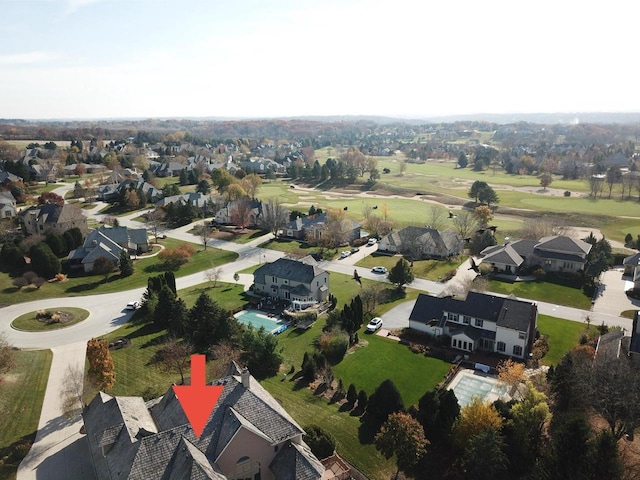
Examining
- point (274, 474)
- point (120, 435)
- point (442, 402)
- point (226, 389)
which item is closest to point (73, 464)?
point (120, 435)

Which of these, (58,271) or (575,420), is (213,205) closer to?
(58,271)

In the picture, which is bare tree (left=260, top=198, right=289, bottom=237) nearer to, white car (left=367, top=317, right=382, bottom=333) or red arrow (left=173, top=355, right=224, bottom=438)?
white car (left=367, top=317, right=382, bottom=333)

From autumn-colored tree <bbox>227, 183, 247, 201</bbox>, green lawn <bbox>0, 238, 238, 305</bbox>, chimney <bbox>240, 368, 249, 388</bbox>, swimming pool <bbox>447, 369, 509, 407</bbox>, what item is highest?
autumn-colored tree <bbox>227, 183, 247, 201</bbox>

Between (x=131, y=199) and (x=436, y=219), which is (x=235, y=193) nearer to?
(x=131, y=199)

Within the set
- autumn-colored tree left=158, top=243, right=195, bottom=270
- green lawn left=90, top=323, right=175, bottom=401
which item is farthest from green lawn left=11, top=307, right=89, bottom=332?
autumn-colored tree left=158, top=243, right=195, bottom=270

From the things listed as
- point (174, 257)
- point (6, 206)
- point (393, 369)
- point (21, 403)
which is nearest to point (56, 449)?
point (21, 403)
